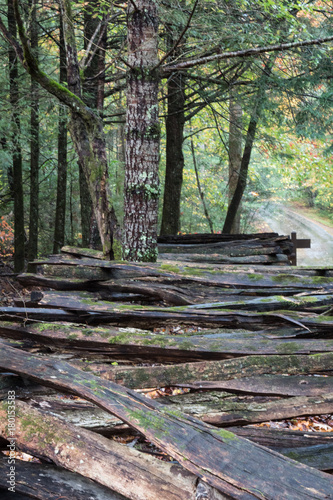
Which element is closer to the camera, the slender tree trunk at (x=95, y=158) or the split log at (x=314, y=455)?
the split log at (x=314, y=455)

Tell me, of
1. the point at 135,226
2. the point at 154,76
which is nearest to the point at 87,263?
the point at 135,226

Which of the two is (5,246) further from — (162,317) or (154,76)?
(162,317)

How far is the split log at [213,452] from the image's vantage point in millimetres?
1482

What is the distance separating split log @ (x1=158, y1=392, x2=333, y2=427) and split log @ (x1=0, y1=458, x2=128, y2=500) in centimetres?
58

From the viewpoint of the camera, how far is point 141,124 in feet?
14.9

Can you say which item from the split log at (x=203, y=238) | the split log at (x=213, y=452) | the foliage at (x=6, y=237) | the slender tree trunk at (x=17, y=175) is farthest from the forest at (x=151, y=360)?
the foliage at (x=6, y=237)

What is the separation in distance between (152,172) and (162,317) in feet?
7.17

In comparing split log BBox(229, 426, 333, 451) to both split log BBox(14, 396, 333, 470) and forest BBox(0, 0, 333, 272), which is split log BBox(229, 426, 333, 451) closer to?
split log BBox(14, 396, 333, 470)

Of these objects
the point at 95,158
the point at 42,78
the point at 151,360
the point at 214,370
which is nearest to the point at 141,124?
the point at 95,158

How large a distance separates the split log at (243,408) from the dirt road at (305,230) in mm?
17054

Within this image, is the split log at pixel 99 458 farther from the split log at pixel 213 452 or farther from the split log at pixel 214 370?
the split log at pixel 214 370

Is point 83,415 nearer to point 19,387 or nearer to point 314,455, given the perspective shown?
point 19,387

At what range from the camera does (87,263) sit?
12.3ft

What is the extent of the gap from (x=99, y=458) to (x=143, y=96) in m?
3.96
